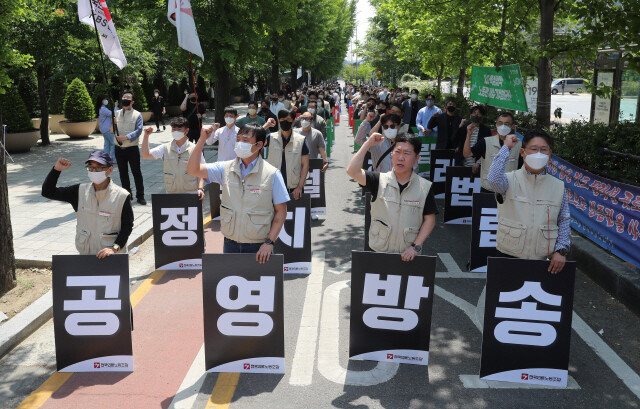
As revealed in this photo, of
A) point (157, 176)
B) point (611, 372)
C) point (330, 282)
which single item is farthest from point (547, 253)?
point (157, 176)

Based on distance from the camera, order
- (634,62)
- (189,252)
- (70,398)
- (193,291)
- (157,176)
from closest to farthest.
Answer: (70,398)
(193,291)
(189,252)
(634,62)
(157,176)

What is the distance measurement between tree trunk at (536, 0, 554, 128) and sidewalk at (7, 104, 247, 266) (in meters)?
7.19

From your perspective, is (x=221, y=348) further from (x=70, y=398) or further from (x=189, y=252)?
(x=189, y=252)

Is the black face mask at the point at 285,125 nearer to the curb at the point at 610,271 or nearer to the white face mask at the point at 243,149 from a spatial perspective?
the white face mask at the point at 243,149

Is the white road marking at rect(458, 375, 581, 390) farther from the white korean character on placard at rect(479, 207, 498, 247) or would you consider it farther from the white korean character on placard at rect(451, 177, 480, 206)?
the white korean character on placard at rect(451, 177, 480, 206)

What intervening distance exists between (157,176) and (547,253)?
11.1 meters

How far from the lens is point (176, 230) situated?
7.43 m

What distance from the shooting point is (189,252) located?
7.48 m

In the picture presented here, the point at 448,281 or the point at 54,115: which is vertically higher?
the point at 54,115

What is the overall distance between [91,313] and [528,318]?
3.58 metres

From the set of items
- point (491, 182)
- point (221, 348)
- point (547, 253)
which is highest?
point (491, 182)

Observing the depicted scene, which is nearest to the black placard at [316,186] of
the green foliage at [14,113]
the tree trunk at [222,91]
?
the tree trunk at [222,91]

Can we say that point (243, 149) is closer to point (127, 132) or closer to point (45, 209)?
point (127, 132)

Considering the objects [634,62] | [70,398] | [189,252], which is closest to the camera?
[70,398]
